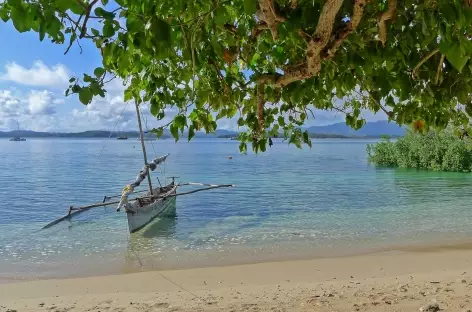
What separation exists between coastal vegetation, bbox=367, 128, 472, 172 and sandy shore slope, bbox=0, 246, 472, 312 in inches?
1034

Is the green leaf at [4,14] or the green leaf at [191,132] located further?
the green leaf at [191,132]

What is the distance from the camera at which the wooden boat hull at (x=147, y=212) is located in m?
15.8

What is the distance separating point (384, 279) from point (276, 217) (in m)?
10.7

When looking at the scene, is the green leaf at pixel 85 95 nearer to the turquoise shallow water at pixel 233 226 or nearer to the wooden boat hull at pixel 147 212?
the turquoise shallow water at pixel 233 226

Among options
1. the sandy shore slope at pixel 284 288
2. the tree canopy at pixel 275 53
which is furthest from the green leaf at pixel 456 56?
the sandy shore slope at pixel 284 288

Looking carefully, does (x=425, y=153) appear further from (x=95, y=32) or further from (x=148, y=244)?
(x=95, y=32)

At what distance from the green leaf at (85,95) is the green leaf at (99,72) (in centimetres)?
20

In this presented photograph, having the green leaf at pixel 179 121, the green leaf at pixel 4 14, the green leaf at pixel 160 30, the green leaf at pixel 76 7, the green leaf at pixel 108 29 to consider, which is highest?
the green leaf at pixel 4 14

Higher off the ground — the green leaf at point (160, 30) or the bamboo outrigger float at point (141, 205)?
the green leaf at point (160, 30)

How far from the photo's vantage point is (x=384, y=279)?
374 inches

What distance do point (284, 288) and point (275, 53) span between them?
21.6 feet

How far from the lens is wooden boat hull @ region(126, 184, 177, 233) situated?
15.8 metres

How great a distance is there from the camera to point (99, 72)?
8.22 ft

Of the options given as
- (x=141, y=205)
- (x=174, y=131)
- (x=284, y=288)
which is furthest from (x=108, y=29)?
(x=141, y=205)
